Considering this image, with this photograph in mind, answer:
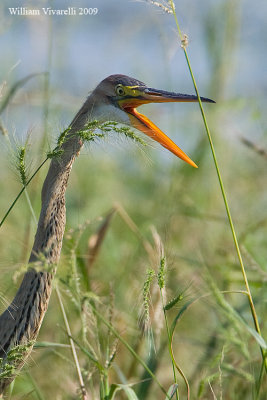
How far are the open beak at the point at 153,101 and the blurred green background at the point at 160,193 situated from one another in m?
0.09

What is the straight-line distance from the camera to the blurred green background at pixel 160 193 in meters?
2.50

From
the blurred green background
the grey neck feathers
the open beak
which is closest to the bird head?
the open beak

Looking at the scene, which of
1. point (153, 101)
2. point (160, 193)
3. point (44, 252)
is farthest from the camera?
point (160, 193)

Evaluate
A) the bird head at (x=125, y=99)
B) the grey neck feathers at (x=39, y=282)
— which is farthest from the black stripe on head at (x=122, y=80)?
the grey neck feathers at (x=39, y=282)

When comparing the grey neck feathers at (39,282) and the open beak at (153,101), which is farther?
the open beak at (153,101)

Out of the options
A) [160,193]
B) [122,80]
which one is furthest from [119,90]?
[160,193]

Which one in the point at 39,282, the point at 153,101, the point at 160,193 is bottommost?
the point at 39,282

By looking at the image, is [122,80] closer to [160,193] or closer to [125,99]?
[125,99]

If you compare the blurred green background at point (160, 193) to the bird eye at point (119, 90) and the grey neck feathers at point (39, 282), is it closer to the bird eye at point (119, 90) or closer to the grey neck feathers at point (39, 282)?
the grey neck feathers at point (39, 282)

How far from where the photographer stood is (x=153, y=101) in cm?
242

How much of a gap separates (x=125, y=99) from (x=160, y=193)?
237 cm

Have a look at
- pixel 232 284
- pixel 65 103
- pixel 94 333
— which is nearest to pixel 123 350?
pixel 232 284

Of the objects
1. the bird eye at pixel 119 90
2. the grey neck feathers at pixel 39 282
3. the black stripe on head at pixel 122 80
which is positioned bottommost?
the grey neck feathers at pixel 39 282

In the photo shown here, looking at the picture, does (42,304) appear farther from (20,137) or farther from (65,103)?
(65,103)
